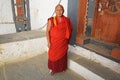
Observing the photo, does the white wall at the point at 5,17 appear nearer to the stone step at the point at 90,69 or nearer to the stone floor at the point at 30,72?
the stone floor at the point at 30,72

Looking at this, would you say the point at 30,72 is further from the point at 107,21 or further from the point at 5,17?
the point at 5,17

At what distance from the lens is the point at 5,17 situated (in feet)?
18.0

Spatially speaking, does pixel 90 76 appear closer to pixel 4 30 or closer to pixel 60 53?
pixel 60 53

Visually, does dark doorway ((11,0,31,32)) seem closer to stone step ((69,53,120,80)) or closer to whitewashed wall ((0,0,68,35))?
whitewashed wall ((0,0,68,35))

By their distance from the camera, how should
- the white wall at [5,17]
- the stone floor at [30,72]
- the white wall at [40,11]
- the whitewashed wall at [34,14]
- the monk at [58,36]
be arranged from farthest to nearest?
the white wall at [5,17] < the whitewashed wall at [34,14] < the white wall at [40,11] < the stone floor at [30,72] < the monk at [58,36]

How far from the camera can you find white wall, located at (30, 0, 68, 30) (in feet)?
14.3

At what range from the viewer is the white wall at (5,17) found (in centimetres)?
539

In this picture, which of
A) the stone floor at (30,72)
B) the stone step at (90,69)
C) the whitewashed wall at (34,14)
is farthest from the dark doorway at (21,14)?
the stone step at (90,69)

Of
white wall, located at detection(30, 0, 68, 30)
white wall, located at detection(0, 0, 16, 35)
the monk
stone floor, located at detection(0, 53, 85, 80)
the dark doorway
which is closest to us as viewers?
the monk

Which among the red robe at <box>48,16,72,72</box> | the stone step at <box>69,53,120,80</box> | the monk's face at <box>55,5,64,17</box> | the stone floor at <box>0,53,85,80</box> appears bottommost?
the stone floor at <box>0,53,85,80</box>

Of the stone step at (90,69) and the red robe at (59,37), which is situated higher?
the red robe at (59,37)

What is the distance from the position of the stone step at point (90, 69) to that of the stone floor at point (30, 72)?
0.16 meters

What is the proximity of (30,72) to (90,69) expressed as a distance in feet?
4.65

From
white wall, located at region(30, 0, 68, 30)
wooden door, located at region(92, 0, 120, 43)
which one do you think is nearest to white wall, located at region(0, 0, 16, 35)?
white wall, located at region(30, 0, 68, 30)
